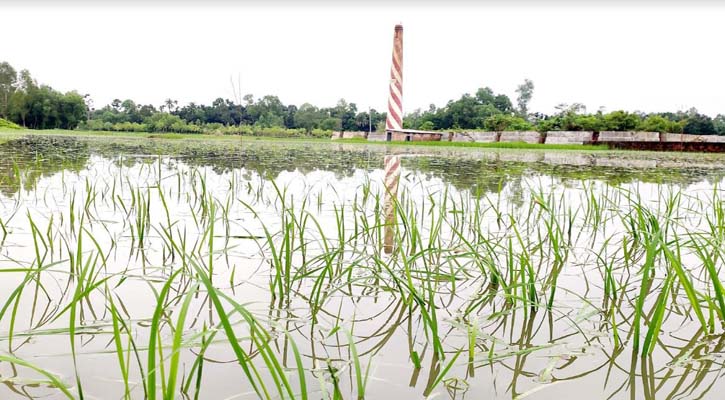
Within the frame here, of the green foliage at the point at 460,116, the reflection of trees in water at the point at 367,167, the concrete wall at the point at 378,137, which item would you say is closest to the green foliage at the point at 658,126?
the concrete wall at the point at 378,137

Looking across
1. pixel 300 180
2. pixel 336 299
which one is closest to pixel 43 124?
pixel 300 180

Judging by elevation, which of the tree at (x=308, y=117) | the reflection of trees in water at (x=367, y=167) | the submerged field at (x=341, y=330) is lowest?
the submerged field at (x=341, y=330)

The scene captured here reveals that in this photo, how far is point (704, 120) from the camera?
968 inches

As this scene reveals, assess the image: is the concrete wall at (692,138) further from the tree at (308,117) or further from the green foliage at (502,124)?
the tree at (308,117)

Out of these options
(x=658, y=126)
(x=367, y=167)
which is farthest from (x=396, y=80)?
(x=367, y=167)

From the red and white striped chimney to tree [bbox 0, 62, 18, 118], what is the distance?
25.4 meters

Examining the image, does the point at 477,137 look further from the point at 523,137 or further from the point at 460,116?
the point at 460,116

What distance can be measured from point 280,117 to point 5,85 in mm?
19508

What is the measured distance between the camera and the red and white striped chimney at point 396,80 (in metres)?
22.2

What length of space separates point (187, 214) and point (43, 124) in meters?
36.9

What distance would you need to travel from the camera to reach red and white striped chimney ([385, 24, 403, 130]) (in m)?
22.2

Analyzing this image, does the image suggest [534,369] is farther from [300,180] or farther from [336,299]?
[300,180]

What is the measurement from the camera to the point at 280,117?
43.1 meters

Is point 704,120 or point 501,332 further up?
point 704,120
